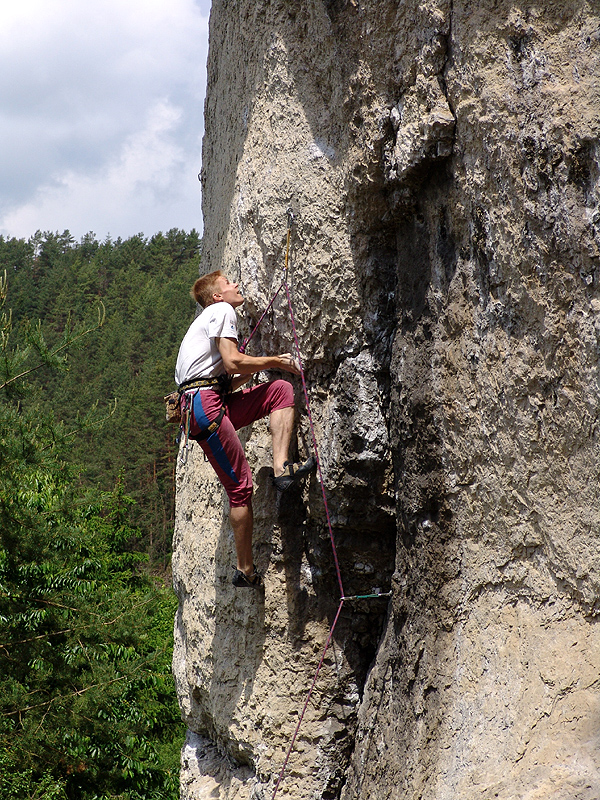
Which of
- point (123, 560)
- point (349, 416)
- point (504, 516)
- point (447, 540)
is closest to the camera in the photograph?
point (504, 516)

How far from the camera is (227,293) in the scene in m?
4.68

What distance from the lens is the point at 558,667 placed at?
9.43 feet

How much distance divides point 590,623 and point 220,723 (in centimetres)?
300

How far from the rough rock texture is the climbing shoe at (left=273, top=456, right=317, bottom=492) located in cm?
14

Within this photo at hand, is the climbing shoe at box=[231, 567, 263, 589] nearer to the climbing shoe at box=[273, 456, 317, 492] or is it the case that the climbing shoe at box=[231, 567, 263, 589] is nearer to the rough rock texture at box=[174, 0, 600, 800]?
the rough rock texture at box=[174, 0, 600, 800]

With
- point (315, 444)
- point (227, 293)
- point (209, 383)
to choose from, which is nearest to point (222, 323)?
point (209, 383)

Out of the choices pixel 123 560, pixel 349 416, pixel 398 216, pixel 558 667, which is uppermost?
pixel 398 216

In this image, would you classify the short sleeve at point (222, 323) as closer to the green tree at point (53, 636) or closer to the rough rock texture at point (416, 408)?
the rough rock texture at point (416, 408)

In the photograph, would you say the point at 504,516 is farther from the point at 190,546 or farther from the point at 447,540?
the point at 190,546

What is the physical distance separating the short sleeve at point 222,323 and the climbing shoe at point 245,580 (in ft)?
4.60

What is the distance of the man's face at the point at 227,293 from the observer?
184 inches

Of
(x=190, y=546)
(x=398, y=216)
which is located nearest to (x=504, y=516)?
(x=398, y=216)

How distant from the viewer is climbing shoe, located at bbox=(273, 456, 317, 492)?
4.12 metres

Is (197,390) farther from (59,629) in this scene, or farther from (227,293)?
(59,629)
